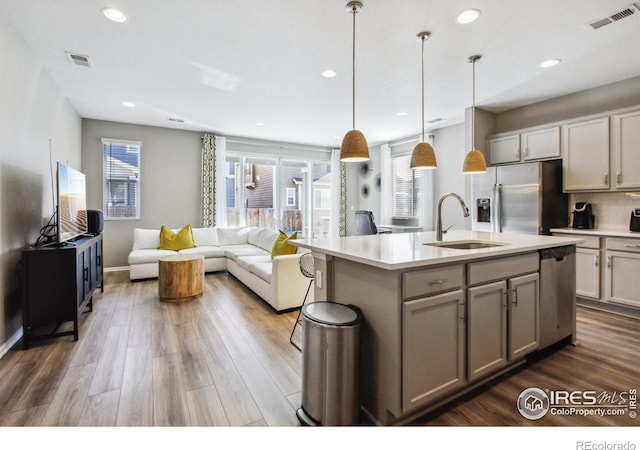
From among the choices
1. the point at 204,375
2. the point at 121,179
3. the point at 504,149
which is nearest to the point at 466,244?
the point at 204,375

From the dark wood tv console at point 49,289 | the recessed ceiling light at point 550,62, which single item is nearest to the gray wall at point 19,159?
the dark wood tv console at point 49,289

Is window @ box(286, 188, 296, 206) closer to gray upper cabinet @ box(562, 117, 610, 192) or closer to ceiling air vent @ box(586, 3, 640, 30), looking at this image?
gray upper cabinet @ box(562, 117, 610, 192)

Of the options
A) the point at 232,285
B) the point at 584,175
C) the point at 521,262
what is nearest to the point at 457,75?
the point at 584,175

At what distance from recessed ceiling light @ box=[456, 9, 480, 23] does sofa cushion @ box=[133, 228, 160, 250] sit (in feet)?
17.7

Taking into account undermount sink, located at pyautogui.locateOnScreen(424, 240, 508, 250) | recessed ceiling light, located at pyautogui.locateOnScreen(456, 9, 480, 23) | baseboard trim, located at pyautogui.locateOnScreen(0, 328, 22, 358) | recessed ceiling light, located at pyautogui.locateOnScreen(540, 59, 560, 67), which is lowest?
baseboard trim, located at pyautogui.locateOnScreen(0, 328, 22, 358)

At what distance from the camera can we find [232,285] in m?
4.75

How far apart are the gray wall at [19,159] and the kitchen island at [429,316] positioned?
2578 millimetres

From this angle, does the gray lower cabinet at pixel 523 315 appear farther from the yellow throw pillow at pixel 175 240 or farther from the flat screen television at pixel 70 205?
the yellow throw pillow at pixel 175 240

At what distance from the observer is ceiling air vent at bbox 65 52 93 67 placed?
315 centimetres

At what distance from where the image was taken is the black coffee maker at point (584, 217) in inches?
154

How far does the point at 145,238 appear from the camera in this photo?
18.0 ft

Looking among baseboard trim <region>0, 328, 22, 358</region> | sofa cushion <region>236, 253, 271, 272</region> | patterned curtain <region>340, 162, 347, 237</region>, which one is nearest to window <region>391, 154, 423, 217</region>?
patterned curtain <region>340, 162, 347, 237</region>

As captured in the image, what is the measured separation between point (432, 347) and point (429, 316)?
17cm
